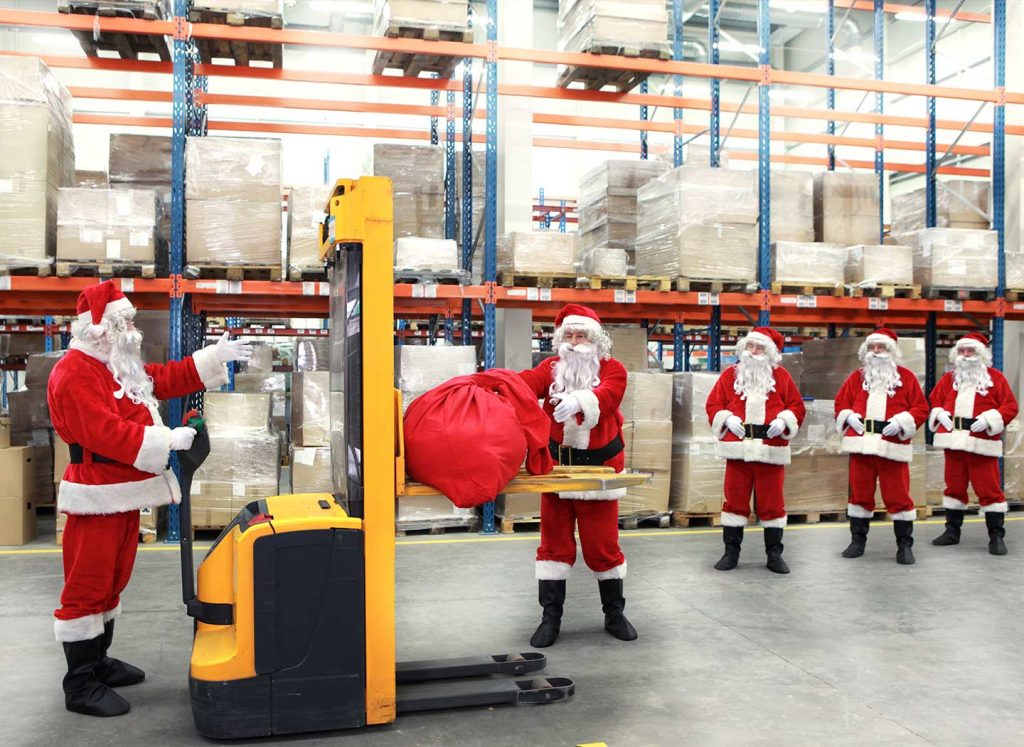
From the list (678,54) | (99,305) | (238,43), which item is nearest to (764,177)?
(678,54)

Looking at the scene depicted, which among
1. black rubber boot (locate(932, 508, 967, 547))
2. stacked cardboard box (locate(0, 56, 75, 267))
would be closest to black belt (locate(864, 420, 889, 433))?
black rubber boot (locate(932, 508, 967, 547))

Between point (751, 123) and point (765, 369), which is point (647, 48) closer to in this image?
point (765, 369)

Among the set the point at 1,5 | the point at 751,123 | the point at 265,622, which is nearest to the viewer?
the point at 265,622

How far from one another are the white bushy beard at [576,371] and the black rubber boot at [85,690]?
2731 millimetres

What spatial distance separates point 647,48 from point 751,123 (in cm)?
1478

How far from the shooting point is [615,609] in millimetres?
5094

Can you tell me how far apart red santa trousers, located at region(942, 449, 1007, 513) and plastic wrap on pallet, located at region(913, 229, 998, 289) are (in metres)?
2.28

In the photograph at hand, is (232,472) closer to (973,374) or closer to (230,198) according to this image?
(230,198)

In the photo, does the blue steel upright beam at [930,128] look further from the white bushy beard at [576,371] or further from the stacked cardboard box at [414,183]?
the white bushy beard at [576,371]

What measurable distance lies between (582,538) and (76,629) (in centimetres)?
262

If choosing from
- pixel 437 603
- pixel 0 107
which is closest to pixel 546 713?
pixel 437 603

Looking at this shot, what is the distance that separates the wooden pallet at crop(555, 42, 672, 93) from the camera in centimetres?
859

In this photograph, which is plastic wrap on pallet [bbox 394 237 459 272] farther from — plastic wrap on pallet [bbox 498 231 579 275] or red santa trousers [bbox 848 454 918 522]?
red santa trousers [bbox 848 454 918 522]

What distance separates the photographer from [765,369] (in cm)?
689
